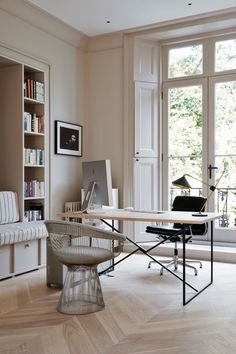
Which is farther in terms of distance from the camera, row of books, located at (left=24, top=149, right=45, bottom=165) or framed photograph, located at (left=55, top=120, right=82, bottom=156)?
framed photograph, located at (left=55, top=120, right=82, bottom=156)

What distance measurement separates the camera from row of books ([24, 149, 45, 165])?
190 inches

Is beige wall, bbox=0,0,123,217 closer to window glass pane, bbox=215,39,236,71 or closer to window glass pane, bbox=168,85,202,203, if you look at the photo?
window glass pane, bbox=168,85,202,203

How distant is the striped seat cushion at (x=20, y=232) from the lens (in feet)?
12.8

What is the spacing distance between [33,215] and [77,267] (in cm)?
207

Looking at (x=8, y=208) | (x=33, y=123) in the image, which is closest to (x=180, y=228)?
(x=8, y=208)

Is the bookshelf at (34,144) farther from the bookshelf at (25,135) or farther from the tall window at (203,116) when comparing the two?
the tall window at (203,116)

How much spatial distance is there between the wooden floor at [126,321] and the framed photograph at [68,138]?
2.08m

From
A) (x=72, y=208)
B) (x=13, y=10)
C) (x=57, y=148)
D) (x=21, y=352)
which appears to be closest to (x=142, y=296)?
(x=21, y=352)

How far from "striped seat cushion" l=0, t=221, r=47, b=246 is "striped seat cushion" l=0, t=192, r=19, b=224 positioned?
119 mm

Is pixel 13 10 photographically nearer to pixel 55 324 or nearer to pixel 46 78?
pixel 46 78

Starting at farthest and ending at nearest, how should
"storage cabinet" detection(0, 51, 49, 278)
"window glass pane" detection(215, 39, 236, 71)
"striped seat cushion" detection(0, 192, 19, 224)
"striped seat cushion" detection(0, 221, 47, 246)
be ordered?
"window glass pane" detection(215, 39, 236, 71)
"storage cabinet" detection(0, 51, 49, 278)
"striped seat cushion" detection(0, 192, 19, 224)
"striped seat cushion" detection(0, 221, 47, 246)

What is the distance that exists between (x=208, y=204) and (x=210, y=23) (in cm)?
248

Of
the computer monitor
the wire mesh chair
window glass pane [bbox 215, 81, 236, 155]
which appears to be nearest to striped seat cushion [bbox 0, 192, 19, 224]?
the computer monitor

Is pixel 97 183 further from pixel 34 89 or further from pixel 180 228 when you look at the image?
pixel 34 89
